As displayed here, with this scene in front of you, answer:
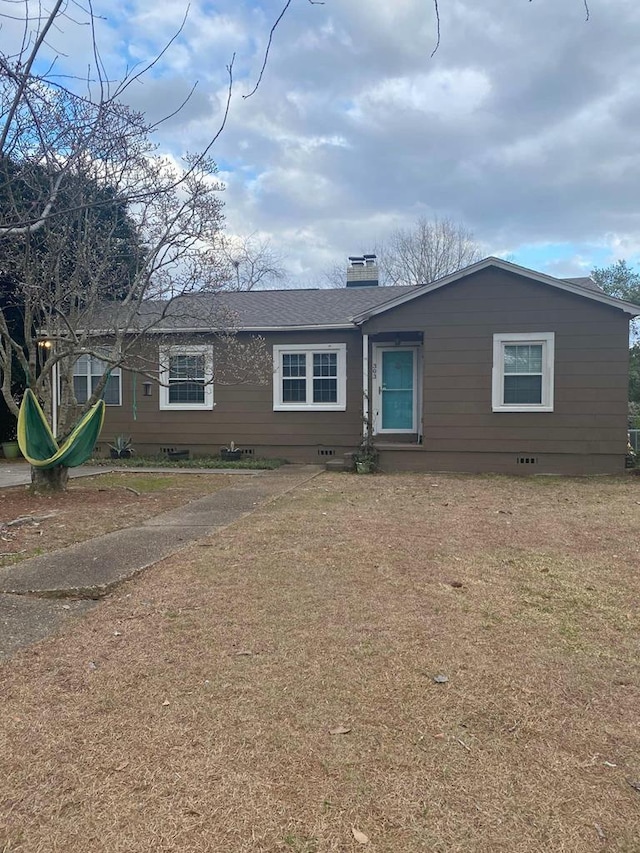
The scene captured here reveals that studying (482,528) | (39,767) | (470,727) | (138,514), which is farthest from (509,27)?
(138,514)

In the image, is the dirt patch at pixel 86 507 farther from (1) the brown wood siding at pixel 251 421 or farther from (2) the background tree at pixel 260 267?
(2) the background tree at pixel 260 267

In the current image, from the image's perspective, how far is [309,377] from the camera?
13.1m

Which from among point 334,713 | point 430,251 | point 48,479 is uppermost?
point 430,251

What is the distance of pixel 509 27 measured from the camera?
2.83m

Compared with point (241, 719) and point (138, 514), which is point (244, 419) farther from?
point (241, 719)

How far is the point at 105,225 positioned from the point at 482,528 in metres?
8.44

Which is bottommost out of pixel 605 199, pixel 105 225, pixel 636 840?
pixel 636 840

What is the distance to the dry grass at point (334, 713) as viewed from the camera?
6.24 feet

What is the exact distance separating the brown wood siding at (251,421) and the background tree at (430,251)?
1830cm

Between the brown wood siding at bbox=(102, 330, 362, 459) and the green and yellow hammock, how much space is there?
500cm

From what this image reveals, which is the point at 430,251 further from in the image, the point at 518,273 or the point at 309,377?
the point at 518,273

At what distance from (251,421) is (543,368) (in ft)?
20.5

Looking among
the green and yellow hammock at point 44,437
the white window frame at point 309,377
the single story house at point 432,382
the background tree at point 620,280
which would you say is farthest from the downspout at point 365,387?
the background tree at point 620,280

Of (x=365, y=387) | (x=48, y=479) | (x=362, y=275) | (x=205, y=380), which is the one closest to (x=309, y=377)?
(x=365, y=387)
